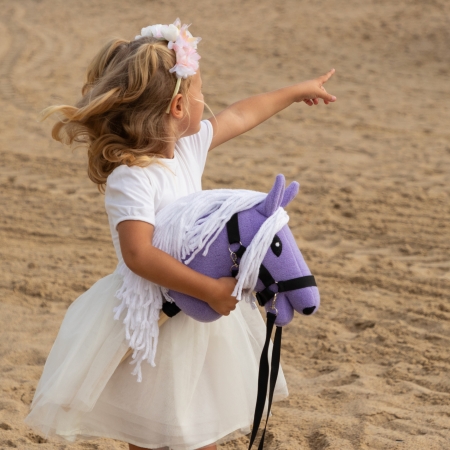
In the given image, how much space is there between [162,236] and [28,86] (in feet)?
23.1

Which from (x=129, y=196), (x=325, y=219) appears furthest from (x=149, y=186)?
(x=325, y=219)

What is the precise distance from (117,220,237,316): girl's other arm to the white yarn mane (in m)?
0.04

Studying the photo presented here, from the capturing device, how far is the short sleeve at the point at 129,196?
5.99 ft

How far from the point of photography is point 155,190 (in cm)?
191

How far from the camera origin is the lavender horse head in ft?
5.86

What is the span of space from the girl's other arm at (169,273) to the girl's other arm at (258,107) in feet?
1.94

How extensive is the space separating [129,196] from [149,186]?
7cm

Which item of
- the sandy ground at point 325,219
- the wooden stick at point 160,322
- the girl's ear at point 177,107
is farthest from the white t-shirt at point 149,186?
the sandy ground at point 325,219

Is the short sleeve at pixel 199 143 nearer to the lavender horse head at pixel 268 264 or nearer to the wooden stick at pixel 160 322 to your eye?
the lavender horse head at pixel 268 264

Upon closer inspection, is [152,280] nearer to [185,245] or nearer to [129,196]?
[185,245]

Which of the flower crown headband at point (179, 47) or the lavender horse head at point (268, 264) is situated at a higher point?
the flower crown headband at point (179, 47)

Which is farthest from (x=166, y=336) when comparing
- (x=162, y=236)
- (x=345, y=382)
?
(x=345, y=382)

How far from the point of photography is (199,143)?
7.18 feet

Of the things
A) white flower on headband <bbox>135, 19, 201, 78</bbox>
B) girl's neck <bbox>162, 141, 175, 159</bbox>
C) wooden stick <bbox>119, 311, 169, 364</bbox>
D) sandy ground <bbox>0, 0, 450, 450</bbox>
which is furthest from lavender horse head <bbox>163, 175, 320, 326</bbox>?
sandy ground <bbox>0, 0, 450, 450</bbox>
